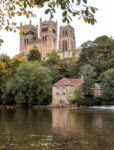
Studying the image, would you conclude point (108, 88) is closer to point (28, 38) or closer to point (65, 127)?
point (65, 127)

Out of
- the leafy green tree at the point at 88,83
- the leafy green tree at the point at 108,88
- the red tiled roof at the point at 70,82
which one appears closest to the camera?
the leafy green tree at the point at 108,88

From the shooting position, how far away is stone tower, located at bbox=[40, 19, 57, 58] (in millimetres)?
180750

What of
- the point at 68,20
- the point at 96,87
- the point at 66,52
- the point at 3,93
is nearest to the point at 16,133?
the point at 68,20

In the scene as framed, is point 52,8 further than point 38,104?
No

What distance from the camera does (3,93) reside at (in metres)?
99.9

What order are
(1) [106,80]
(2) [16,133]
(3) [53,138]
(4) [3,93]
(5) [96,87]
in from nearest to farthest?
(3) [53,138] < (2) [16,133] < (1) [106,80] < (5) [96,87] < (4) [3,93]

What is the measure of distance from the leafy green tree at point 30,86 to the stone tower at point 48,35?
3226 inches

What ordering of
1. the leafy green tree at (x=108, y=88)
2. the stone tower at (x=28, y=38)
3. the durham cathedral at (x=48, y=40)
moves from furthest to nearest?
the stone tower at (x=28, y=38) → the durham cathedral at (x=48, y=40) → the leafy green tree at (x=108, y=88)

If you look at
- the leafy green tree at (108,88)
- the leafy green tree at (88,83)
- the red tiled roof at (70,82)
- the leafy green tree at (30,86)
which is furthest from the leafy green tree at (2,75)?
the leafy green tree at (108,88)

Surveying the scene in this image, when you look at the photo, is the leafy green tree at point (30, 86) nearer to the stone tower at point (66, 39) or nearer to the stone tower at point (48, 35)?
the stone tower at point (48, 35)

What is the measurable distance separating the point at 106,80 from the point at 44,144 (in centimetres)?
6367

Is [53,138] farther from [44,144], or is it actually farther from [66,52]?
[66,52]

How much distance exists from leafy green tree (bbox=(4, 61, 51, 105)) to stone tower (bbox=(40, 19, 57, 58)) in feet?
269

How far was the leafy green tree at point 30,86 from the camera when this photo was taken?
94375mm
